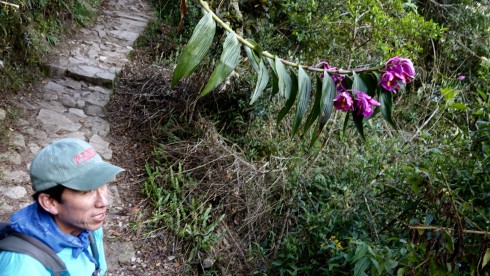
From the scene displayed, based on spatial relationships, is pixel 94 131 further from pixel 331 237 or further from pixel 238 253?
pixel 331 237

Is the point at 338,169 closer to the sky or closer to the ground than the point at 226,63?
closer to the ground

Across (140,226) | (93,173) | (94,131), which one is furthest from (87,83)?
(93,173)

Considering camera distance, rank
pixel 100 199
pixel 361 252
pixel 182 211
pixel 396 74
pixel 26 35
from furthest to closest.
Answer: pixel 26 35
pixel 182 211
pixel 361 252
pixel 396 74
pixel 100 199

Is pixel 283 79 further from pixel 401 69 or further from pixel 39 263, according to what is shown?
pixel 39 263

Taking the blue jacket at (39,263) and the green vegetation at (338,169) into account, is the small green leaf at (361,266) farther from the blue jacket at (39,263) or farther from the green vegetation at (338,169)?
the blue jacket at (39,263)

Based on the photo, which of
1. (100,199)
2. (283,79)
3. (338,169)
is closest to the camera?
(100,199)

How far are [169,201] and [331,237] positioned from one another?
1.39 meters

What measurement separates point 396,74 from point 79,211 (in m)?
1.42

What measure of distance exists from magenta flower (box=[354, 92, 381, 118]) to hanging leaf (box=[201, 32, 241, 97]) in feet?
1.87

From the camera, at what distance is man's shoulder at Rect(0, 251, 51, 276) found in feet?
4.78

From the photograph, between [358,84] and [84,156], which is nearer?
[84,156]

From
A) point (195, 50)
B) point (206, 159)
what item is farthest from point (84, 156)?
point (206, 159)

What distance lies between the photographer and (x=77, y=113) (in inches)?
186

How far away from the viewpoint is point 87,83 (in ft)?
17.1
